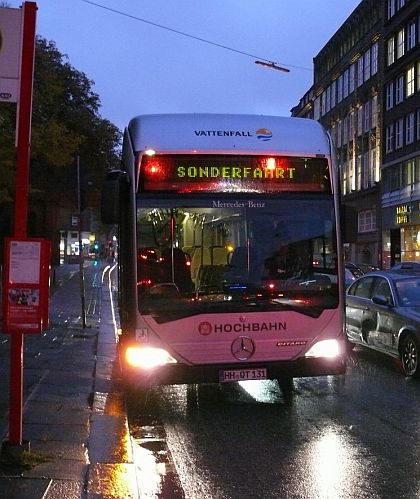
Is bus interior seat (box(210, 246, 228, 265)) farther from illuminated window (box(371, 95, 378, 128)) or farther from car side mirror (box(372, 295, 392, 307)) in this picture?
illuminated window (box(371, 95, 378, 128))

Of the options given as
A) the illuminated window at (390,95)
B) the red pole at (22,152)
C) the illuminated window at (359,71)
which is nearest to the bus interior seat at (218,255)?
the red pole at (22,152)

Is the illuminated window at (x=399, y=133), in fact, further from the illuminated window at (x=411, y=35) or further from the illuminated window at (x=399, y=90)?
the illuminated window at (x=411, y=35)

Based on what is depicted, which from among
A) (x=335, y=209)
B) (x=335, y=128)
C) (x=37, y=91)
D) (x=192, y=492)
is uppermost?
(x=335, y=128)

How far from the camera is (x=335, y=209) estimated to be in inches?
295

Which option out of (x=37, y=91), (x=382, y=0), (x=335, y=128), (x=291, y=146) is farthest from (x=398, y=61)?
(x=291, y=146)

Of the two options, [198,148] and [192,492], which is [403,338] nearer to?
[198,148]

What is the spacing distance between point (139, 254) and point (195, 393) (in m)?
2.62

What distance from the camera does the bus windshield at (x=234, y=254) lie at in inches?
279

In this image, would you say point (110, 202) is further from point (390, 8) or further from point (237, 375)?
point (390, 8)

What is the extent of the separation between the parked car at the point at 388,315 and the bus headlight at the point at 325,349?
Result: 2509mm

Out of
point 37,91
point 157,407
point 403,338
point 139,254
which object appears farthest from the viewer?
point 37,91

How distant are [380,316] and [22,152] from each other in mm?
7236

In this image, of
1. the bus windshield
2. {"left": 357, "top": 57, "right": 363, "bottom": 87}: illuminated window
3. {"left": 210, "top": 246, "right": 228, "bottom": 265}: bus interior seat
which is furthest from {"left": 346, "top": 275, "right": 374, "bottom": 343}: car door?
{"left": 357, "top": 57, "right": 363, "bottom": 87}: illuminated window

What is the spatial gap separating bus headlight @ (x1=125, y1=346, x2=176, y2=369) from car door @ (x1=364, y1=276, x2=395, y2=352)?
15.0ft
